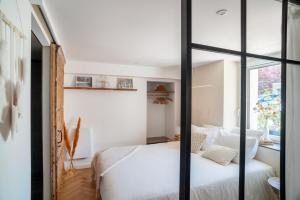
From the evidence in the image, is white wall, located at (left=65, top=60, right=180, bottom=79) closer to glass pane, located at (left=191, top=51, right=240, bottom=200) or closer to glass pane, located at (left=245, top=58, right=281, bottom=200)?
glass pane, located at (left=191, top=51, right=240, bottom=200)

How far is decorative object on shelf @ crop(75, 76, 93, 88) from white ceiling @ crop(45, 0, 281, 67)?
1.97 feet

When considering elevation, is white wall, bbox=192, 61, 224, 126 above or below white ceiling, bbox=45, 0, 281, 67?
below

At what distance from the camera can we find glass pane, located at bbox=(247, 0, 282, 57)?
3.69 ft

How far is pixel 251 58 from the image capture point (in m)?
1.13

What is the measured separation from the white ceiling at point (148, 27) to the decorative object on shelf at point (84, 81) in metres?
0.60

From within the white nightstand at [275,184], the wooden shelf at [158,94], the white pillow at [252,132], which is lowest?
the white nightstand at [275,184]

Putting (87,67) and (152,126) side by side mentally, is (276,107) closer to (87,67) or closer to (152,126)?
(87,67)

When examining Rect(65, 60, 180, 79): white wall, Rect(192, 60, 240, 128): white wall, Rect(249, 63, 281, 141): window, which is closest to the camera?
Rect(192, 60, 240, 128): white wall

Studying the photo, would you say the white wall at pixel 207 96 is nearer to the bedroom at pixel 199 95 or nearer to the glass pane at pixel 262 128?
the bedroom at pixel 199 95

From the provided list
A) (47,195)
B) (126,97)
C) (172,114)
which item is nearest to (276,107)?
(47,195)

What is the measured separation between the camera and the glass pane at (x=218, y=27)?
964mm

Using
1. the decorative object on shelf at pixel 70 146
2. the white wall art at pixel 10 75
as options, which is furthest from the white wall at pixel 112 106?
the white wall art at pixel 10 75

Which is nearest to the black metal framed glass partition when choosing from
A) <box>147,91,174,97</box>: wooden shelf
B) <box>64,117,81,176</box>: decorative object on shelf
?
<box>64,117,81,176</box>: decorative object on shelf

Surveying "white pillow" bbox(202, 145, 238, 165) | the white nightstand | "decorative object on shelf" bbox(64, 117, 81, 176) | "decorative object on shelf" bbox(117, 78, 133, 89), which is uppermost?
"decorative object on shelf" bbox(117, 78, 133, 89)
